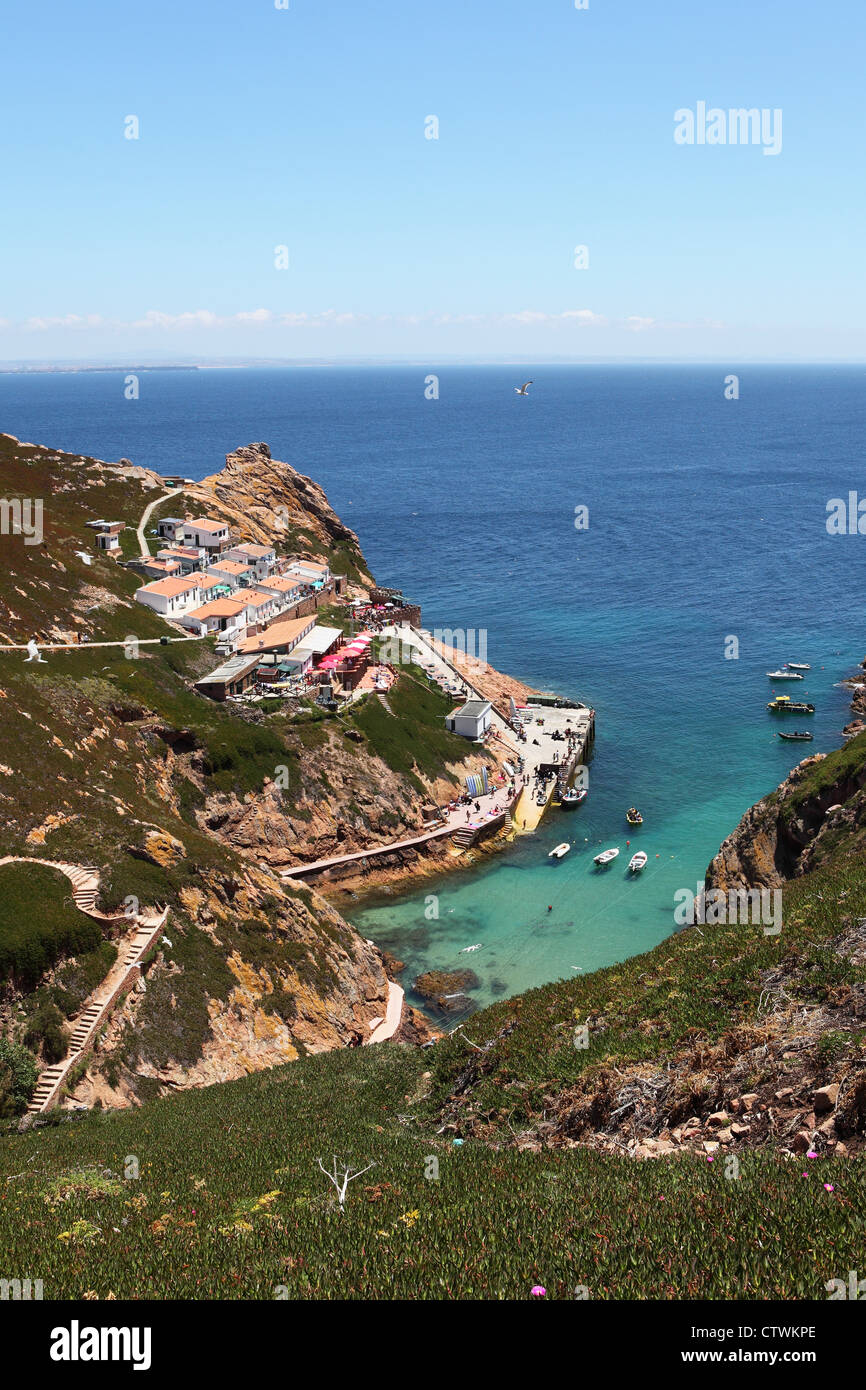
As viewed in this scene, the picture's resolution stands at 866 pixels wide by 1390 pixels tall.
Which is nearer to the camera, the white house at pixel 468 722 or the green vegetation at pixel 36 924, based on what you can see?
the green vegetation at pixel 36 924

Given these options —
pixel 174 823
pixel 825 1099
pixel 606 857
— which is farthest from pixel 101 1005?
pixel 606 857

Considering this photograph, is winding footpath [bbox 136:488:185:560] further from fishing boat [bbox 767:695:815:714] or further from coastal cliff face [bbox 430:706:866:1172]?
coastal cliff face [bbox 430:706:866:1172]

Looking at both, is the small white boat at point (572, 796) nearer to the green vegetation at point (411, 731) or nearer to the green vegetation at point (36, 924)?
the green vegetation at point (411, 731)

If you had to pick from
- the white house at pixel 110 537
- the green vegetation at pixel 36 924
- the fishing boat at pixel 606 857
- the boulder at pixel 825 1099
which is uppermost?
the white house at pixel 110 537

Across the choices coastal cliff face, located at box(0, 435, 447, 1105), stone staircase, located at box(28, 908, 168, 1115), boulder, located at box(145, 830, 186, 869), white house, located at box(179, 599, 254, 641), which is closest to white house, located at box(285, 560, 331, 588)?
white house, located at box(179, 599, 254, 641)

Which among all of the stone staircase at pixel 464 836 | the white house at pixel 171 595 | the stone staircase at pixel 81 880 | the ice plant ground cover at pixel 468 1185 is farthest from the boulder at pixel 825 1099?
the white house at pixel 171 595

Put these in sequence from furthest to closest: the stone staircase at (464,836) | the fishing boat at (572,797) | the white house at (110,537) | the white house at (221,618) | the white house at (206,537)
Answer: the white house at (206,537)
the white house at (110,537)
the white house at (221,618)
the fishing boat at (572,797)
the stone staircase at (464,836)

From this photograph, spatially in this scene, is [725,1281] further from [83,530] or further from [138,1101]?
[83,530]

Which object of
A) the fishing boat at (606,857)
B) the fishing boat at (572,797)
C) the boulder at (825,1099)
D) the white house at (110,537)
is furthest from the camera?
the white house at (110,537)

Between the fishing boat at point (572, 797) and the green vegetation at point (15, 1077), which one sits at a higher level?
the green vegetation at point (15, 1077)
